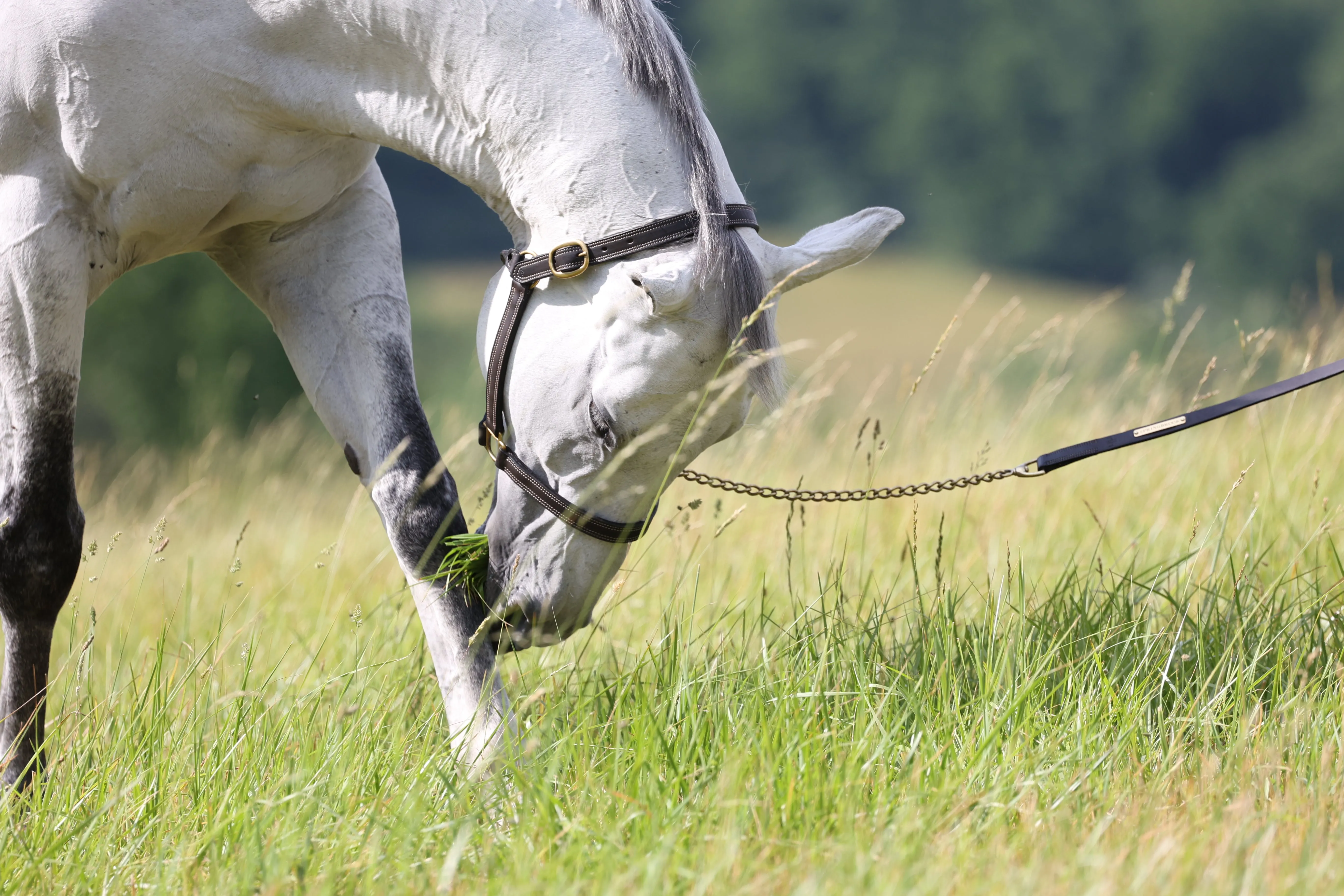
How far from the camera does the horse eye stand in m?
2.31

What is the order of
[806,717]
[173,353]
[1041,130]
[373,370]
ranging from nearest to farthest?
[806,717]
[373,370]
[173,353]
[1041,130]

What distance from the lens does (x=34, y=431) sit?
2.62 meters

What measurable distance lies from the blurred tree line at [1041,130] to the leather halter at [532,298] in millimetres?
36970

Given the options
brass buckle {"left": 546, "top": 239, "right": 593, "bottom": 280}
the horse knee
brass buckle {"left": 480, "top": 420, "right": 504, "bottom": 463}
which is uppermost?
brass buckle {"left": 546, "top": 239, "right": 593, "bottom": 280}

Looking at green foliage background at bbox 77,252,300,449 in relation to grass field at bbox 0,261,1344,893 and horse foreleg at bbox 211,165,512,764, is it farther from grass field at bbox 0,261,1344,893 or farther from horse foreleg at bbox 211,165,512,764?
horse foreleg at bbox 211,165,512,764

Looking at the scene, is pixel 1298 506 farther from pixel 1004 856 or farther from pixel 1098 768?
pixel 1004 856

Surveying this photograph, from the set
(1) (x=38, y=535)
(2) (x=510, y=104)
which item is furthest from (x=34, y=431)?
(2) (x=510, y=104)

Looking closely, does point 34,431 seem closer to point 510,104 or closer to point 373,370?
point 373,370

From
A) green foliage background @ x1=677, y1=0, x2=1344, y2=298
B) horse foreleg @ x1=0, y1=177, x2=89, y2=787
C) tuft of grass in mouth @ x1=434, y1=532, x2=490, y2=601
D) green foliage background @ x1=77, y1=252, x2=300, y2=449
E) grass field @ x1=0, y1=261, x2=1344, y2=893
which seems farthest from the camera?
green foliage background @ x1=677, y1=0, x2=1344, y2=298

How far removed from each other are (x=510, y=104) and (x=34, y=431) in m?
1.29

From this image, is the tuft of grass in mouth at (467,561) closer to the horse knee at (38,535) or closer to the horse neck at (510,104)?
the horse neck at (510,104)

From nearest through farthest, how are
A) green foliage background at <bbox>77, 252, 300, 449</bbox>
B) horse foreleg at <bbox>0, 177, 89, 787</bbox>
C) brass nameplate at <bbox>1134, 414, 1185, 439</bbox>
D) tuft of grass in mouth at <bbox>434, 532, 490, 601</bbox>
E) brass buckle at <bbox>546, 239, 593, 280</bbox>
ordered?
brass buckle at <bbox>546, 239, 593, 280</bbox> → brass nameplate at <bbox>1134, 414, 1185, 439</bbox> → horse foreleg at <bbox>0, 177, 89, 787</bbox> → tuft of grass in mouth at <bbox>434, 532, 490, 601</bbox> → green foliage background at <bbox>77, 252, 300, 449</bbox>

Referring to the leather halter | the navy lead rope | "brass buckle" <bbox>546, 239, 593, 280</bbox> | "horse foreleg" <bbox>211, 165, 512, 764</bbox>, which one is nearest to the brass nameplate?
the navy lead rope

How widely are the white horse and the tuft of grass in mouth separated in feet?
0.17
